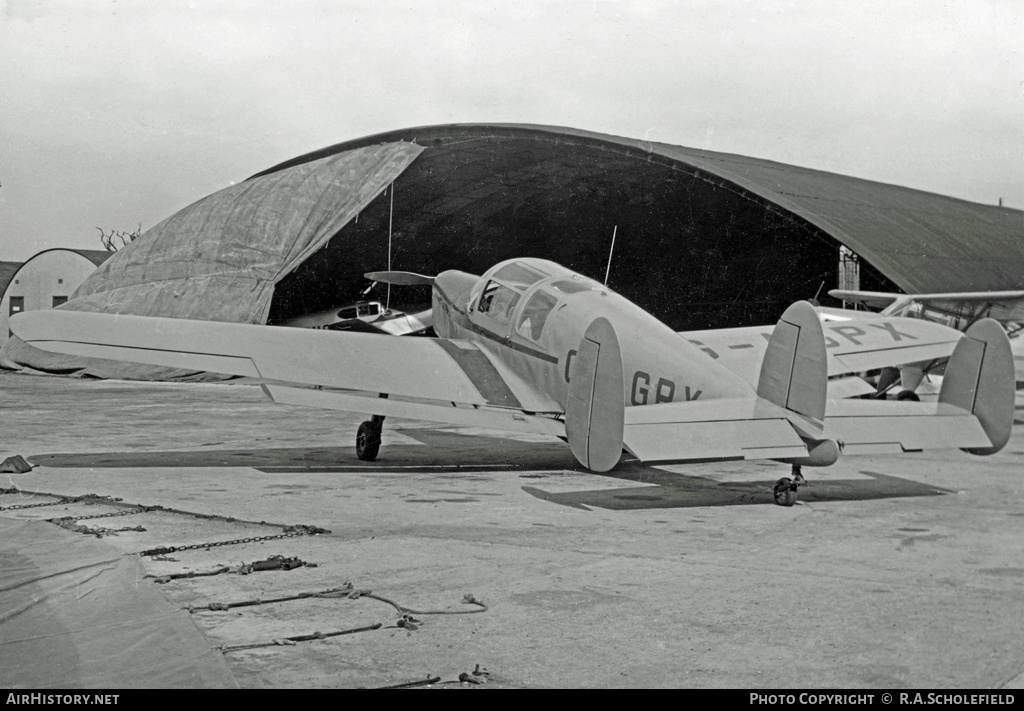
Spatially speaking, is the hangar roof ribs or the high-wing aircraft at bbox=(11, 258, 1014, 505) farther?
the hangar roof ribs

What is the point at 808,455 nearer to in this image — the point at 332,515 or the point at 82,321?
the point at 332,515

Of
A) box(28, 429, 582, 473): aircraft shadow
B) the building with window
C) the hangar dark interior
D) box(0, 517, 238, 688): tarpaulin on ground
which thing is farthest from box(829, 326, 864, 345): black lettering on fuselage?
the building with window

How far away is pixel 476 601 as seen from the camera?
5.02 m

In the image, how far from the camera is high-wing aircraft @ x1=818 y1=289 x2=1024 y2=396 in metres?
15.5

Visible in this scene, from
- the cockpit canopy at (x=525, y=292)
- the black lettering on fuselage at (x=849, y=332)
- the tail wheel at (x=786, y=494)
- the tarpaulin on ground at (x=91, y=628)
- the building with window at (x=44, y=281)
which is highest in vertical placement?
the building with window at (x=44, y=281)

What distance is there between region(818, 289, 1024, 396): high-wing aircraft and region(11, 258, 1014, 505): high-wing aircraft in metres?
3.06

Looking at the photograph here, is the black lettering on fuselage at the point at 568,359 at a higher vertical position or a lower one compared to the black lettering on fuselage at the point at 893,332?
lower

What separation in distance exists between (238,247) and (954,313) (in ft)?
55.9

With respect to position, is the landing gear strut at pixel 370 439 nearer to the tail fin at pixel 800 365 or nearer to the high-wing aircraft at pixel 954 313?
the tail fin at pixel 800 365

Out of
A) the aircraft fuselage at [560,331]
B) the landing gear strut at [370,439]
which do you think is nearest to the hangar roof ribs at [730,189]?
the aircraft fuselage at [560,331]

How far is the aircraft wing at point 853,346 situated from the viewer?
448 inches

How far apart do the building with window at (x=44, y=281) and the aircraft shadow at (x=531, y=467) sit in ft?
97.7

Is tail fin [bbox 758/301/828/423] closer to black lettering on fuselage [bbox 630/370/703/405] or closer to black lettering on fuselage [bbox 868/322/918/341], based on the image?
black lettering on fuselage [bbox 630/370/703/405]

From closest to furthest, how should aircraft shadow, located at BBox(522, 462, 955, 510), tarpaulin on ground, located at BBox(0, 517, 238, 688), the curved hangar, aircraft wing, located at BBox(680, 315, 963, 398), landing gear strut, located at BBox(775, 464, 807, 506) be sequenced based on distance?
tarpaulin on ground, located at BBox(0, 517, 238, 688) < landing gear strut, located at BBox(775, 464, 807, 506) < aircraft shadow, located at BBox(522, 462, 955, 510) < aircraft wing, located at BBox(680, 315, 963, 398) < the curved hangar
